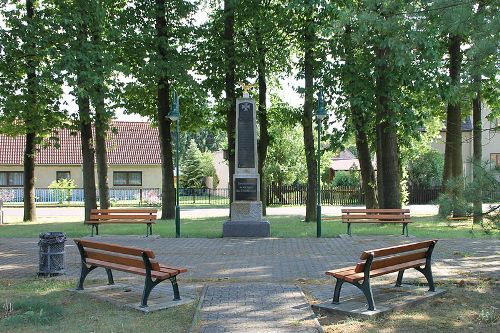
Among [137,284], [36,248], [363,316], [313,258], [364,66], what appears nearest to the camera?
[363,316]

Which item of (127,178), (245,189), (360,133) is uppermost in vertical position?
(360,133)

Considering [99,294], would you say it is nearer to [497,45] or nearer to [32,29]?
[497,45]

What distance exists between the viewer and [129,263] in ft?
26.3

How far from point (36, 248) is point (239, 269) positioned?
6.11 meters

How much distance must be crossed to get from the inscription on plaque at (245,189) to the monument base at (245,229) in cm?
75

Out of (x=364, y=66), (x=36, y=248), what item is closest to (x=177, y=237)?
(x=36, y=248)

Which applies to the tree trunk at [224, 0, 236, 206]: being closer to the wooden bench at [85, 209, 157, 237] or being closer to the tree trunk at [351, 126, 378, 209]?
the tree trunk at [351, 126, 378, 209]

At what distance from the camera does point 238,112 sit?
1722 cm

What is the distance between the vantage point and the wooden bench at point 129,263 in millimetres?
7543

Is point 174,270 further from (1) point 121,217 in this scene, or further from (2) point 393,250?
(1) point 121,217

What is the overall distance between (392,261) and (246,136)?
32.3 ft

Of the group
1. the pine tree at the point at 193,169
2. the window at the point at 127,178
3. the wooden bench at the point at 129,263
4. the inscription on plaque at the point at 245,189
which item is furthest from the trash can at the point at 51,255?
the pine tree at the point at 193,169

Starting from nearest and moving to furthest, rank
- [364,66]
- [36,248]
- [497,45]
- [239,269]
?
[497,45], [239,269], [36,248], [364,66]

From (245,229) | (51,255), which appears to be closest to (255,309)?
(51,255)
